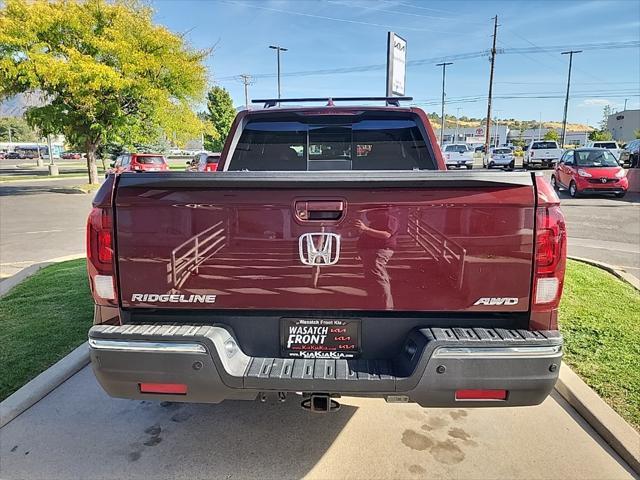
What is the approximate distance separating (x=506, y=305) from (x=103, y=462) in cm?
251

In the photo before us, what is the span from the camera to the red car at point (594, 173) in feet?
56.2

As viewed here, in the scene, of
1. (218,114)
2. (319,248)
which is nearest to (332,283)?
(319,248)

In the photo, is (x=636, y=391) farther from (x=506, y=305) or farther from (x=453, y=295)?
(x=453, y=295)

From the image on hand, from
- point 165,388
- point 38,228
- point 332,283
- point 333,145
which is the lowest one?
point 38,228

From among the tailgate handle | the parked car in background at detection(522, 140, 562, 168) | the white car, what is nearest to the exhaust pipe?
the tailgate handle

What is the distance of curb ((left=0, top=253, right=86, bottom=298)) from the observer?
6.48 m

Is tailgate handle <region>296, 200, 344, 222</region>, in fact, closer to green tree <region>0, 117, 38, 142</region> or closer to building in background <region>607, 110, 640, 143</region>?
building in background <region>607, 110, 640, 143</region>

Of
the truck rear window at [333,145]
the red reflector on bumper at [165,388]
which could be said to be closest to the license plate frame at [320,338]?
the red reflector on bumper at [165,388]

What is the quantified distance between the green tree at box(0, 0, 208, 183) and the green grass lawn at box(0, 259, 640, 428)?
55.1 feet

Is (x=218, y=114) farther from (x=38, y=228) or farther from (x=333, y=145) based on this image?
(x=333, y=145)

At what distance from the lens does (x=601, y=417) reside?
315 cm

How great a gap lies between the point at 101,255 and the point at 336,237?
1.20 metres

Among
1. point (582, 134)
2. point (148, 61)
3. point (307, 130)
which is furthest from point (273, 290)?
point (582, 134)

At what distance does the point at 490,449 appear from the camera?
2986 millimetres
